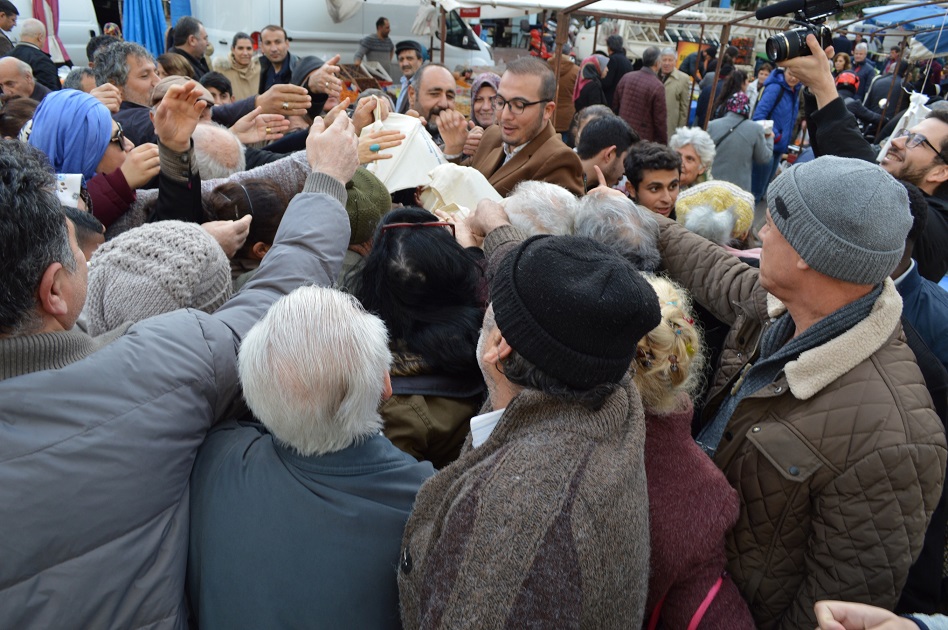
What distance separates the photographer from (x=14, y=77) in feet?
15.5

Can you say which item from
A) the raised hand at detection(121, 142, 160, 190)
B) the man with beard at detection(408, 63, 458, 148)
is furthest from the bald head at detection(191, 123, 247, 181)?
the man with beard at detection(408, 63, 458, 148)

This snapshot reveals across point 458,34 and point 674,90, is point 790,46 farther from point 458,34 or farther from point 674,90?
point 458,34

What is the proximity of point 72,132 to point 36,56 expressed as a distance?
5.22 meters

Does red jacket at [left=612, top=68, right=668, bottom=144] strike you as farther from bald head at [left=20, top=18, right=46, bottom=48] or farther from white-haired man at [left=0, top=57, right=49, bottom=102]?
bald head at [left=20, top=18, right=46, bottom=48]

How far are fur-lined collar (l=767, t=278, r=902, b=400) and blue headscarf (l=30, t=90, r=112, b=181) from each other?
2.62 m

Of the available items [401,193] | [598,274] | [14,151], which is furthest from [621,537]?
[401,193]

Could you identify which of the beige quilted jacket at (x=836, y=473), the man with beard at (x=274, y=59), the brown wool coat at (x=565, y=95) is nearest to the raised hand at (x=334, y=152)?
the beige quilted jacket at (x=836, y=473)

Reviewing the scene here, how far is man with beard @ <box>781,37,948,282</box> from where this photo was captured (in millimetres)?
2432

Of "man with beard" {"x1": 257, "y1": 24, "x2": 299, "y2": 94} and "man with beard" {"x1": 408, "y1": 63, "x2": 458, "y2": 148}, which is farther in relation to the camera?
"man with beard" {"x1": 257, "y1": 24, "x2": 299, "y2": 94}

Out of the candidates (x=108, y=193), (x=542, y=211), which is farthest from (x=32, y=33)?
(x=542, y=211)

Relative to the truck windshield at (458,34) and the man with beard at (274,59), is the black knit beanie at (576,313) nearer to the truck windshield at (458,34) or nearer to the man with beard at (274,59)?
the man with beard at (274,59)

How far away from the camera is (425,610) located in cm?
110

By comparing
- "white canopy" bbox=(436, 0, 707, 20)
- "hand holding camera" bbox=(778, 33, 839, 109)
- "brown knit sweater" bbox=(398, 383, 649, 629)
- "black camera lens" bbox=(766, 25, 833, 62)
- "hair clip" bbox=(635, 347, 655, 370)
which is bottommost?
"brown knit sweater" bbox=(398, 383, 649, 629)

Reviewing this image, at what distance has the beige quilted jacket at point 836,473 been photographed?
140 cm
